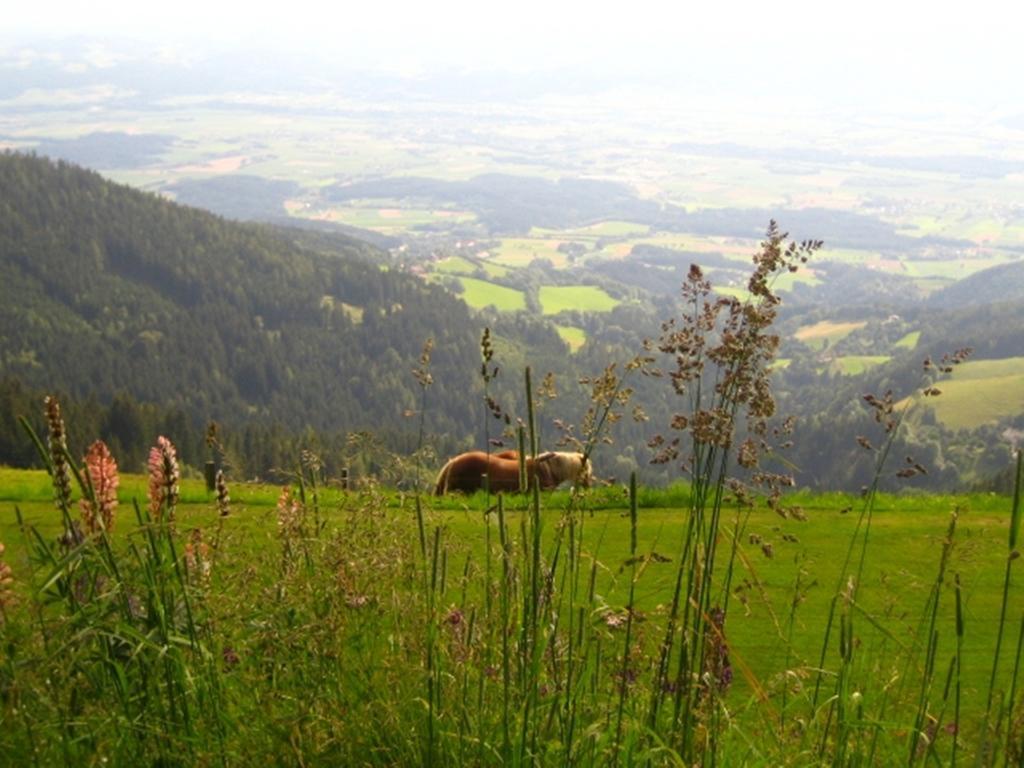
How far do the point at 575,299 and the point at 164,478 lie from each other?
170763 millimetres

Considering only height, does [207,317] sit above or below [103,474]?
below

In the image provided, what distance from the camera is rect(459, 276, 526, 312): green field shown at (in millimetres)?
159750

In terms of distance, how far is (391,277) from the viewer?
149250 mm

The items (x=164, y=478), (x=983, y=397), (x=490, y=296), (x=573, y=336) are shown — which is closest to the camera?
(x=164, y=478)

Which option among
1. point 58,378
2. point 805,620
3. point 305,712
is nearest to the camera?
point 305,712

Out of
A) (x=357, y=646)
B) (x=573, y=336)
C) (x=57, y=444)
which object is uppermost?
(x=57, y=444)

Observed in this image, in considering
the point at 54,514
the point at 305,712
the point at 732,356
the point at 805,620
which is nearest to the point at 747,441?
the point at 732,356

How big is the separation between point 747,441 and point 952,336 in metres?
146

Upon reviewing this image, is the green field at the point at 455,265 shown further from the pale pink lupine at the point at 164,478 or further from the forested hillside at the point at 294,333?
the pale pink lupine at the point at 164,478

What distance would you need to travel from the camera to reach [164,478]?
8.77ft

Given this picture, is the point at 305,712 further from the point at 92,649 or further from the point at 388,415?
the point at 388,415

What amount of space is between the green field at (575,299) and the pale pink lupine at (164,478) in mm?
158951

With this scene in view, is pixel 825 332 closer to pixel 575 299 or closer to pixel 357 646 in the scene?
pixel 575 299

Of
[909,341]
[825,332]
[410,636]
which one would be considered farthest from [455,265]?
[410,636]
